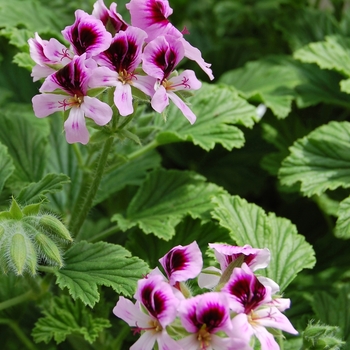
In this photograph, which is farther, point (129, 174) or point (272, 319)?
point (129, 174)

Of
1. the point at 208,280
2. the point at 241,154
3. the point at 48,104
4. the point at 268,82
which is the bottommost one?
the point at 241,154

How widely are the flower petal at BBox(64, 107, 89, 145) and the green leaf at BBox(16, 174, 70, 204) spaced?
5.2 inches

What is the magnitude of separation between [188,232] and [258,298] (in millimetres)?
488

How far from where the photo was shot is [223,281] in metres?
0.96

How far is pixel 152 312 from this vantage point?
34.8 inches

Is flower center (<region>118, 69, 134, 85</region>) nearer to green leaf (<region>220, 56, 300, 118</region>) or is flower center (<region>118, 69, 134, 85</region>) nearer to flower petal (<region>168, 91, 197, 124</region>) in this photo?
flower petal (<region>168, 91, 197, 124</region>)

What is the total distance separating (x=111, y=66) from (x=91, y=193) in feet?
0.94

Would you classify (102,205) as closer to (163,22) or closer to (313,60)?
(313,60)

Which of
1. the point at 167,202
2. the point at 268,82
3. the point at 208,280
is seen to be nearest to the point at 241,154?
the point at 268,82

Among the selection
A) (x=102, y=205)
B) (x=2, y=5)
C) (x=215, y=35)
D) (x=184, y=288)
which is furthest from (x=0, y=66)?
(x=184, y=288)

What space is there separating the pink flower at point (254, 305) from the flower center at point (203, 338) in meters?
0.05

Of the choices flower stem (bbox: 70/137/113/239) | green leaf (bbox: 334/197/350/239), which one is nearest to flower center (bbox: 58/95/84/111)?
flower stem (bbox: 70/137/113/239)

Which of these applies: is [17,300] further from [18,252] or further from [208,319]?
[208,319]

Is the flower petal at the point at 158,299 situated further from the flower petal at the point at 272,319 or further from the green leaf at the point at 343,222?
the green leaf at the point at 343,222
